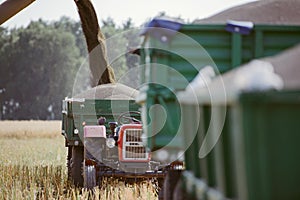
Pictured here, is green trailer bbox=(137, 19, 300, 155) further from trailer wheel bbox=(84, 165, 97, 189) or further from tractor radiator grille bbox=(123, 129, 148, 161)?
trailer wheel bbox=(84, 165, 97, 189)

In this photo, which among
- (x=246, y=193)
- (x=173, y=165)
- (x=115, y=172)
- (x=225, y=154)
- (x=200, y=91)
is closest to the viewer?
(x=246, y=193)

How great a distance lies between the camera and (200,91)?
4.10 metres

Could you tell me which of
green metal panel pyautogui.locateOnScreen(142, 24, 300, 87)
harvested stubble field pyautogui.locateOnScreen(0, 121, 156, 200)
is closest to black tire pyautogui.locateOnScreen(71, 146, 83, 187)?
harvested stubble field pyautogui.locateOnScreen(0, 121, 156, 200)

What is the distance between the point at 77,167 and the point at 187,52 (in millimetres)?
5336

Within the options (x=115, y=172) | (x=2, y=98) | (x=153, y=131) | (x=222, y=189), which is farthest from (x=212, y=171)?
(x=2, y=98)

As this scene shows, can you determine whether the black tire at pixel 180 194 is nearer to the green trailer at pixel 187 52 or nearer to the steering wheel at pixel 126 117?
the green trailer at pixel 187 52

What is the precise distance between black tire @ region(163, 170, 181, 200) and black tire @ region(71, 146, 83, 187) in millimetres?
4111

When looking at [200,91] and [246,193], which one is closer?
[246,193]

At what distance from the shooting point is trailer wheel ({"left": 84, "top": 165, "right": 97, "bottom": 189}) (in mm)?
9109

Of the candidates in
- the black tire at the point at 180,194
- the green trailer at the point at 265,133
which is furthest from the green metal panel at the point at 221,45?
the green trailer at the point at 265,133

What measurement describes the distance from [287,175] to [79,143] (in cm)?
775

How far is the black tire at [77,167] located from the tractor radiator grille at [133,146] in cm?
141

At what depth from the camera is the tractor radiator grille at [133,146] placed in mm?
9023

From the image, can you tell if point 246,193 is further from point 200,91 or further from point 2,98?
point 2,98
